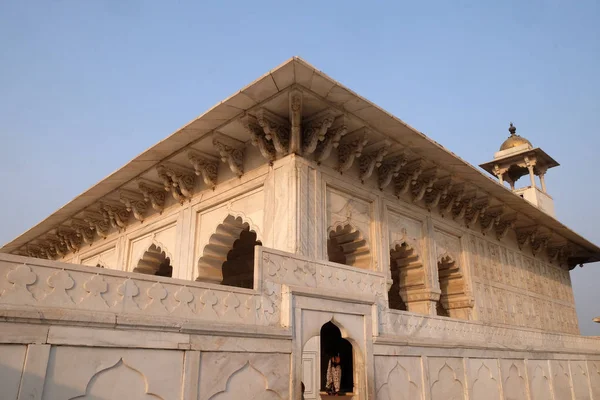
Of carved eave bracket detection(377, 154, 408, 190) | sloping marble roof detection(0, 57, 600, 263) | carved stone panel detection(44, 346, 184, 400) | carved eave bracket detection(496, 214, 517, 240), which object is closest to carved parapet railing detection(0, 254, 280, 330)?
carved stone panel detection(44, 346, 184, 400)

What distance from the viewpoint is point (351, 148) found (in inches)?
293

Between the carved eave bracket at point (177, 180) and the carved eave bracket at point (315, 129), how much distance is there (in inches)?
103

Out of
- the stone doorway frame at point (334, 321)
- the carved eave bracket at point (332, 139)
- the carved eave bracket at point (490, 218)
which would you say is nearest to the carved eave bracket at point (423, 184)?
the carved eave bracket at point (332, 139)

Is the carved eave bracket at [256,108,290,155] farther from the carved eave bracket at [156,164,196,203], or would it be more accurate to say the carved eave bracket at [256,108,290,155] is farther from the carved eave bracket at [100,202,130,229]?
the carved eave bracket at [100,202,130,229]

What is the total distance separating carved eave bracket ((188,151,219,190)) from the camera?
7.88 m

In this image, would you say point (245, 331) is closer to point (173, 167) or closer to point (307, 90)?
point (307, 90)

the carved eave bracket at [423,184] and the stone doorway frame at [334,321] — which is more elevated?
the carved eave bracket at [423,184]

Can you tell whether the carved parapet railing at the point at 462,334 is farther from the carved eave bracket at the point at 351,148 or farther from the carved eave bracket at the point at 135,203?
the carved eave bracket at the point at 135,203

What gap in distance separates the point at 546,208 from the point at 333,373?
38.5ft

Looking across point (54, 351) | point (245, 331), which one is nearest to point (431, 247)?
point (245, 331)

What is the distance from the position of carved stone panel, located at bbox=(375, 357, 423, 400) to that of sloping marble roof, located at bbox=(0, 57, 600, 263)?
3.21 m

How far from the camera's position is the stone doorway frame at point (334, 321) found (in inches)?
188

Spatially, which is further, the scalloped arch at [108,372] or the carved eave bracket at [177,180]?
the carved eave bracket at [177,180]

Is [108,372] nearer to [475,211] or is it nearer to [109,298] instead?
[109,298]
